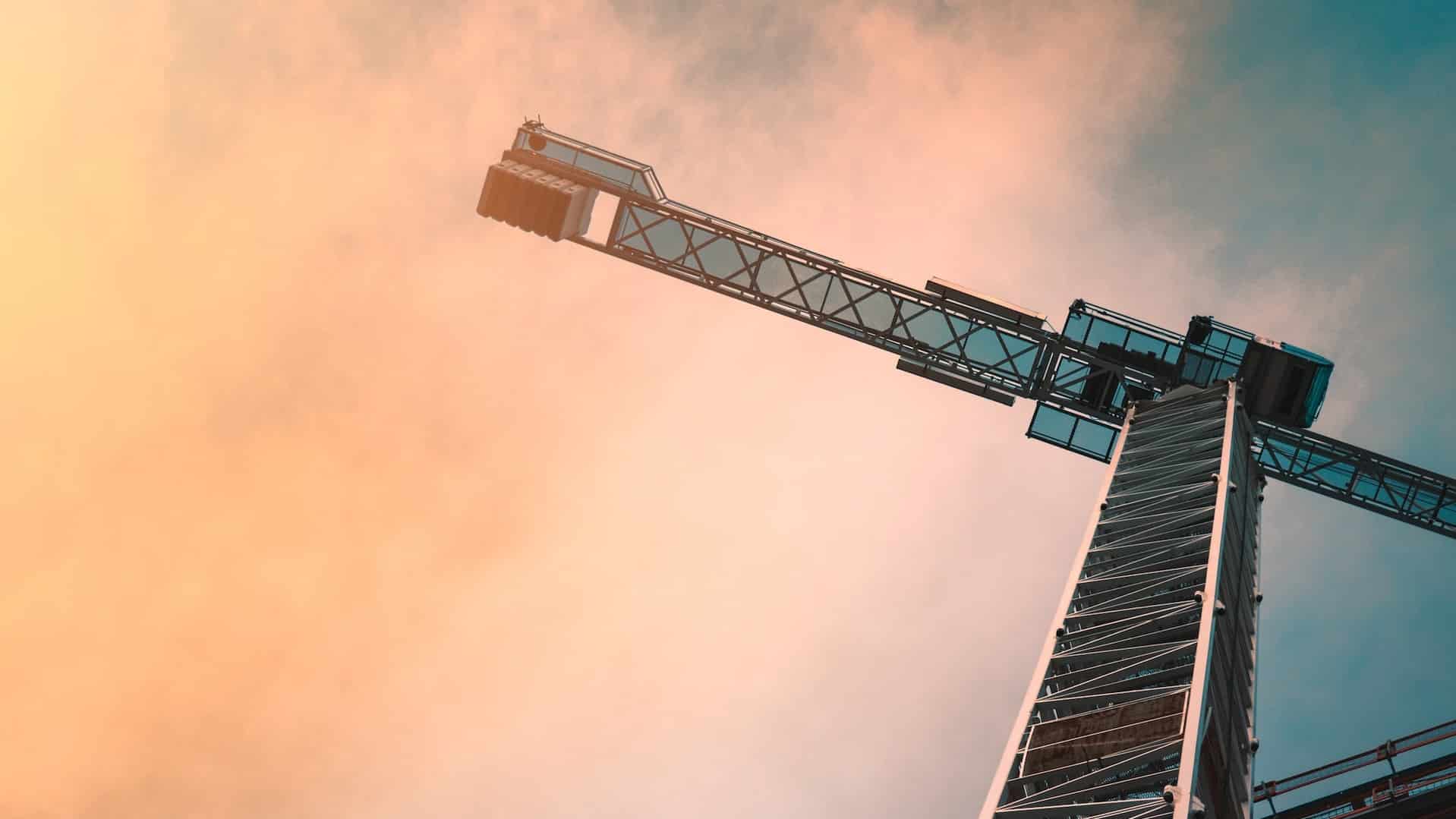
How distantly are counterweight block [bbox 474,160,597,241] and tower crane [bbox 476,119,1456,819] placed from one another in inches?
1.9

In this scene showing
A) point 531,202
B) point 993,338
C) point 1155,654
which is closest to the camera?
point 1155,654

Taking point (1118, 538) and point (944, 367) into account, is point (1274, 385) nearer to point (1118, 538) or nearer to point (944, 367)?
point (944, 367)

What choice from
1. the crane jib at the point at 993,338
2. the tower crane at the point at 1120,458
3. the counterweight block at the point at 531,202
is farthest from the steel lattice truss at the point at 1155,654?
the counterweight block at the point at 531,202

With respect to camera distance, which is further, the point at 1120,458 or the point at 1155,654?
the point at 1120,458

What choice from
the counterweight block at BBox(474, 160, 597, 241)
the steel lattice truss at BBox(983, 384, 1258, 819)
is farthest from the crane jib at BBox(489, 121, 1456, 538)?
the steel lattice truss at BBox(983, 384, 1258, 819)

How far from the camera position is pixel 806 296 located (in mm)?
34875

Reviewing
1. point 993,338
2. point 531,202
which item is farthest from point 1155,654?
point 531,202

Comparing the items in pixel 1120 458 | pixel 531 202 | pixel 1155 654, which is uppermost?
pixel 531 202

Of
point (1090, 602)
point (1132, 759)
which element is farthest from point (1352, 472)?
point (1132, 759)

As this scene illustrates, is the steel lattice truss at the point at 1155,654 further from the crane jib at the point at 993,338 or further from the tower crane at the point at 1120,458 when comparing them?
the crane jib at the point at 993,338

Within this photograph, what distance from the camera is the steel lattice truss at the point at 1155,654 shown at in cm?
1631

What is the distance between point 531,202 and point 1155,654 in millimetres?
23205

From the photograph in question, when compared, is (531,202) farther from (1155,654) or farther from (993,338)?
(1155,654)

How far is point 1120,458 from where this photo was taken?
27.3m
